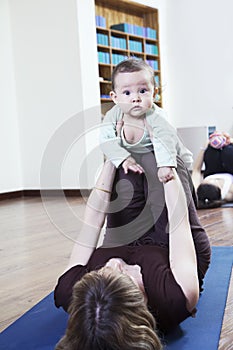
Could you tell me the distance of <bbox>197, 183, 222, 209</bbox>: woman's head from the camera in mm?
3842

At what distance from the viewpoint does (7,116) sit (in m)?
5.23

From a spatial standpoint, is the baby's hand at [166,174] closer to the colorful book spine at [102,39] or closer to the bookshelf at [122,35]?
the bookshelf at [122,35]

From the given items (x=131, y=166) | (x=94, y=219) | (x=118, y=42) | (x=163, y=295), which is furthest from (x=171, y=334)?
(x=118, y=42)

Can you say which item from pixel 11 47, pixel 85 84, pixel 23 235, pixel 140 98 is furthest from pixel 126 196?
pixel 11 47

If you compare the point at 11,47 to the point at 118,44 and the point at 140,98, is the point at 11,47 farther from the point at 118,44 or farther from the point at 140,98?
the point at 140,98

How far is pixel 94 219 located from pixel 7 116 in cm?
389

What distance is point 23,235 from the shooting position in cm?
318

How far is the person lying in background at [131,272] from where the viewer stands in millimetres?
959

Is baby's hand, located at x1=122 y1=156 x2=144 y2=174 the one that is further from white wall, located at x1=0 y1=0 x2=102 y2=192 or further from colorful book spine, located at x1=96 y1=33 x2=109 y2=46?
colorful book spine, located at x1=96 y1=33 x2=109 y2=46

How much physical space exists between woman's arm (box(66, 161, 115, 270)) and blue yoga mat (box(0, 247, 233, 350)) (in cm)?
21

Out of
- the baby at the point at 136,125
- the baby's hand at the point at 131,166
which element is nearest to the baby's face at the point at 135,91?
the baby at the point at 136,125

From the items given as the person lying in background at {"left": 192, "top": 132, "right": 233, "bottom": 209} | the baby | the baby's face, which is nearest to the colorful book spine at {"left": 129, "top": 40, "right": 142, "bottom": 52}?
the person lying in background at {"left": 192, "top": 132, "right": 233, "bottom": 209}

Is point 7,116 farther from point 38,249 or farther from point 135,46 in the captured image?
point 38,249

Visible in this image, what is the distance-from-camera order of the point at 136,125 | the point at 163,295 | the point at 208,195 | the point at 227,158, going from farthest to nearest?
the point at 227,158 < the point at 208,195 < the point at 136,125 < the point at 163,295
